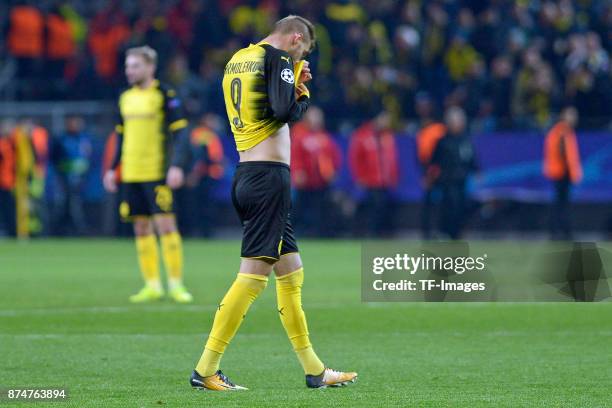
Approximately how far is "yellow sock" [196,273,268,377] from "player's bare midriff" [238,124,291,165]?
0.64 metres

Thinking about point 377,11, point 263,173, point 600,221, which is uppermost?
point 377,11

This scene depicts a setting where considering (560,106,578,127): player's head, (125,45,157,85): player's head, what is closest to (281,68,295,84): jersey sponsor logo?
(125,45,157,85): player's head

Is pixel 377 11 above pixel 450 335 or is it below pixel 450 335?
above

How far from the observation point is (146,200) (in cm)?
1307

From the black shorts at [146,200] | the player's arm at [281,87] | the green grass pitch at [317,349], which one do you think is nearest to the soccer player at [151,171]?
the black shorts at [146,200]

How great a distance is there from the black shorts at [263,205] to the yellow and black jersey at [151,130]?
5.46 meters

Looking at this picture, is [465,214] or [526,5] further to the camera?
[526,5]

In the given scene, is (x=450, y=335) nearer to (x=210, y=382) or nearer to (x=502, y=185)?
(x=210, y=382)

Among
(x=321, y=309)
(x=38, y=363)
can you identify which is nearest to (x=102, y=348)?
(x=38, y=363)

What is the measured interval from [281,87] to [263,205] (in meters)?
0.65

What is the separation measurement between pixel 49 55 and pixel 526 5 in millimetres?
9678

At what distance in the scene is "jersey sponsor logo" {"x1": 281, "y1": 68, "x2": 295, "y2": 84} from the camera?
7.52 metres

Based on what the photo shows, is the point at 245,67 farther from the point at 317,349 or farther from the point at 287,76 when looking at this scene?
the point at 317,349

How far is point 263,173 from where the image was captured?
25.2 ft
